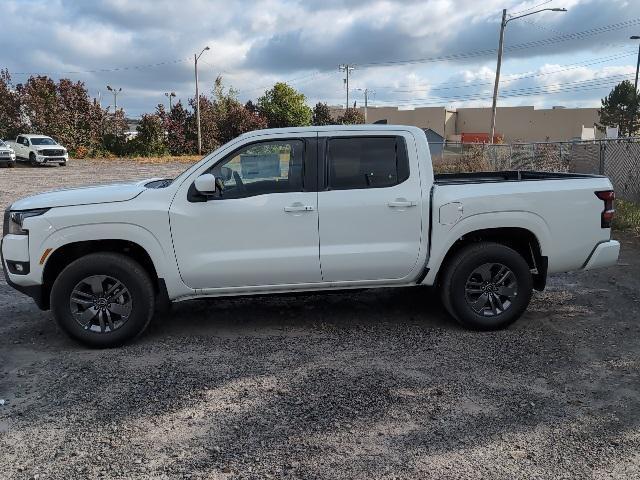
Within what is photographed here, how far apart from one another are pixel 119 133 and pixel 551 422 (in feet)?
146

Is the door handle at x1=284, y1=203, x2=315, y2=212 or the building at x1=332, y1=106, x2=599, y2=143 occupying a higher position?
the building at x1=332, y1=106, x2=599, y2=143

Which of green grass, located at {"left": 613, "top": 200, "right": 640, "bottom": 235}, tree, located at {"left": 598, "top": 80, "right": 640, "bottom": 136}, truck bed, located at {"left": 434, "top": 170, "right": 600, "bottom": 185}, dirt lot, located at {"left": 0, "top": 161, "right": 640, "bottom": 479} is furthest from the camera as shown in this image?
tree, located at {"left": 598, "top": 80, "right": 640, "bottom": 136}

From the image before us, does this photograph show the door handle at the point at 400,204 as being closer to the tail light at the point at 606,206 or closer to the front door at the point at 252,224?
the front door at the point at 252,224

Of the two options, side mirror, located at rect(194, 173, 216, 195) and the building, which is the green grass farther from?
the building

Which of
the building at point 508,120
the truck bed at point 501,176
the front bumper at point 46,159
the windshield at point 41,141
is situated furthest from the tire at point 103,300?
the building at point 508,120

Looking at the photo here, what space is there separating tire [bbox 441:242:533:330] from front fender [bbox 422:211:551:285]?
6.7 inches

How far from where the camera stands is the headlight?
16.0ft

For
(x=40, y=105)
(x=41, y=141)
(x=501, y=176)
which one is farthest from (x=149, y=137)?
(x=501, y=176)

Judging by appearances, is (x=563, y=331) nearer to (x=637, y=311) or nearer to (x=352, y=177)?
(x=637, y=311)

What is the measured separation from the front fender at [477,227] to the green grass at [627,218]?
19.1 feet

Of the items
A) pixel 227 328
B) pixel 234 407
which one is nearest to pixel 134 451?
pixel 234 407

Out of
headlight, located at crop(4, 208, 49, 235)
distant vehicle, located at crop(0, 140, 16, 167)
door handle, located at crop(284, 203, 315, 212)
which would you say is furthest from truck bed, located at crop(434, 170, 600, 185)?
distant vehicle, located at crop(0, 140, 16, 167)

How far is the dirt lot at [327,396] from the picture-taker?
10.8ft

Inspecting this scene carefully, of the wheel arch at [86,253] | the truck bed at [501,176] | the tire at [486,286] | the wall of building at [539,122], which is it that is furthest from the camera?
the wall of building at [539,122]
